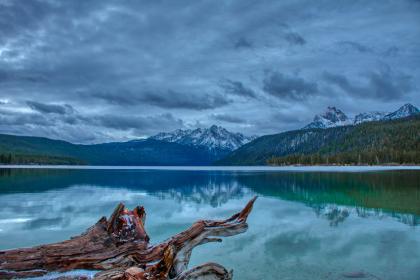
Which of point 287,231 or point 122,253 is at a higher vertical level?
point 122,253

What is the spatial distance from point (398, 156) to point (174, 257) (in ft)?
616

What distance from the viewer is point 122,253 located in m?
11.3

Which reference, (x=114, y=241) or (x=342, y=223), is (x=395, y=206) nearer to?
(x=342, y=223)

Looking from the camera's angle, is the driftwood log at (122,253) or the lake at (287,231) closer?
the driftwood log at (122,253)

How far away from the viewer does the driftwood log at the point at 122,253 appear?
32.8 feet

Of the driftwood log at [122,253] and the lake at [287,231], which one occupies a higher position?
the driftwood log at [122,253]

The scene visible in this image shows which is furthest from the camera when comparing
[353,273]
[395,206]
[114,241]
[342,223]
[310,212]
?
[395,206]

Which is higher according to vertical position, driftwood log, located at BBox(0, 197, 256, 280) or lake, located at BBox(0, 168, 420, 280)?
driftwood log, located at BBox(0, 197, 256, 280)

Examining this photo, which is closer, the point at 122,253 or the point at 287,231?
the point at 122,253

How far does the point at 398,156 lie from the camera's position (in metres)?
175

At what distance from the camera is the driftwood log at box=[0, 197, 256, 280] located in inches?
394

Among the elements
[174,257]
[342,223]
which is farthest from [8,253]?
[342,223]

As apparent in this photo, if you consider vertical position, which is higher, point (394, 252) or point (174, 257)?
point (174, 257)

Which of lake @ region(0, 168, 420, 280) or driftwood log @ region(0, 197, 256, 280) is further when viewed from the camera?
lake @ region(0, 168, 420, 280)
